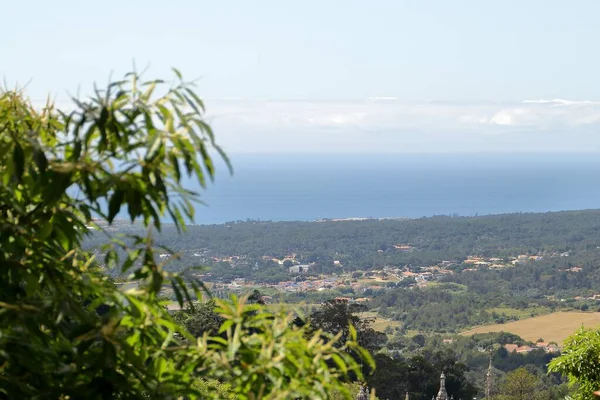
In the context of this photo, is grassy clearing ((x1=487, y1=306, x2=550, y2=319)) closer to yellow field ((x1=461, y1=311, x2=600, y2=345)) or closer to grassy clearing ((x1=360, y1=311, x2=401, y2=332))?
yellow field ((x1=461, y1=311, x2=600, y2=345))

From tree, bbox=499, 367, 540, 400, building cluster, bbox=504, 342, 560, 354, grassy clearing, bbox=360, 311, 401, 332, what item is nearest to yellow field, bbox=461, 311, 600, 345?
building cluster, bbox=504, 342, 560, 354

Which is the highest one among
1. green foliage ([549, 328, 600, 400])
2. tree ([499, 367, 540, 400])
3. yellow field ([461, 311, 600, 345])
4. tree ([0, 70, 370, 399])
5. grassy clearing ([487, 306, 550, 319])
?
tree ([0, 70, 370, 399])

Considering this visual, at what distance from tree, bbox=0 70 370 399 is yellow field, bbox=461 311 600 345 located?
184 ft

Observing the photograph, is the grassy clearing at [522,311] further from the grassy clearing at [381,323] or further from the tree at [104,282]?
the tree at [104,282]

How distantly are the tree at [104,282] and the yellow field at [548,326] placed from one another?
→ 56.1 metres

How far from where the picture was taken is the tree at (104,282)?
183 centimetres

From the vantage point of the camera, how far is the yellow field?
5816 cm

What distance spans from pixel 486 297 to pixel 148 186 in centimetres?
8026

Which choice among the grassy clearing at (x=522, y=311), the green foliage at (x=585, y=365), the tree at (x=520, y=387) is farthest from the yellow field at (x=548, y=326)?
the green foliage at (x=585, y=365)

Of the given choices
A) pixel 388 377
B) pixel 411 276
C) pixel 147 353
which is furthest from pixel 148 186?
pixel 411 276

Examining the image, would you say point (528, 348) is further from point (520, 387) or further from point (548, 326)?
point (520, 387)

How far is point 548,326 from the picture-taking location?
205ft

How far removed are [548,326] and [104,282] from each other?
64.2 meters

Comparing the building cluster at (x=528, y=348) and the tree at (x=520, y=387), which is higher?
the tree at (x=520, y=387)
